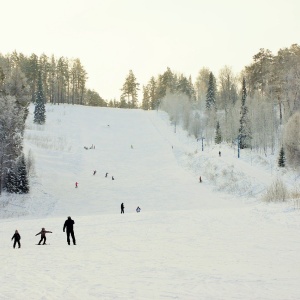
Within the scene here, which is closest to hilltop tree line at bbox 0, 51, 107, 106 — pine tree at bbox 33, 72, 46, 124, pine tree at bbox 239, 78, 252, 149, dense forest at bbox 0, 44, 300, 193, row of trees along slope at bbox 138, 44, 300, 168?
dense forest at bbox 0, 44, 300, 193

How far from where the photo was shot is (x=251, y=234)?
62.0 feet

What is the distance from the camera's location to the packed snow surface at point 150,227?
32.7 feet

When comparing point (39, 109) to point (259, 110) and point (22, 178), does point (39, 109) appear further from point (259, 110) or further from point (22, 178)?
point (259, 110)

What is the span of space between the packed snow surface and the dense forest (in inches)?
167

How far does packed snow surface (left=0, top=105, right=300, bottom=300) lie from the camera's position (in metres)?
9.97

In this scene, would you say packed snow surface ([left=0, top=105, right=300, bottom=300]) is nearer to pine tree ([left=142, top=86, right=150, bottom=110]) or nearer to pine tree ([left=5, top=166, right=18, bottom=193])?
pine tree ([left=5, top=166, right=18, bottom=193])

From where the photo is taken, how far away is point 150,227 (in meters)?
22.6

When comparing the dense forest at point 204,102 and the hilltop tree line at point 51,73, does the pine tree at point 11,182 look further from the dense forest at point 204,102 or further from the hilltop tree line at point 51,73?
the hilltop tree line at point 51,73

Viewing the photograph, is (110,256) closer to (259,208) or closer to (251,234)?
(251,234)

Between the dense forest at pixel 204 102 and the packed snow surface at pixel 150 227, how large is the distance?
13.9 feet

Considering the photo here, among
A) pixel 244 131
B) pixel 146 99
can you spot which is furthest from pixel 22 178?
pixel 146 99

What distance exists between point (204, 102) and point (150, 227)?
273 ft

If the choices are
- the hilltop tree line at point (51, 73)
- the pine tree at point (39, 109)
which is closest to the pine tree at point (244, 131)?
the pine tree at point (39, 109)

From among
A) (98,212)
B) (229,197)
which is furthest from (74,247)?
(229,197)
